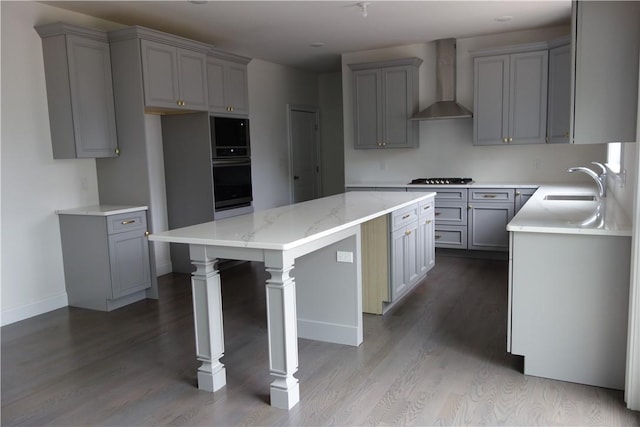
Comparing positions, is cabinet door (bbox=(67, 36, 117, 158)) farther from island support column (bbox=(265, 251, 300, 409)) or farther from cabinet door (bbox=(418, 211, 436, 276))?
cabinet door (bbox=(418, 211, 436, 276))

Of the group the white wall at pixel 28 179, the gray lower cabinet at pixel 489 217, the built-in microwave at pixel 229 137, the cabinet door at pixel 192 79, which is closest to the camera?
the white wall at pixel 28 179

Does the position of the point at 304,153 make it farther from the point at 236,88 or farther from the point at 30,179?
the point at 30,179

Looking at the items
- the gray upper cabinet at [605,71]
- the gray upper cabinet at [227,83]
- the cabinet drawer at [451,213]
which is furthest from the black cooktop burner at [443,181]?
the gray upper cabinet at [605,71]

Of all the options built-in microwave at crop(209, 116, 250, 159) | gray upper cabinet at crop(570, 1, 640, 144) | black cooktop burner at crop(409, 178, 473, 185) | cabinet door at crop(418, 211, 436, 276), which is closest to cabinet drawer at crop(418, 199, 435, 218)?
cabinet door at crop(418, 211, 436, 276)

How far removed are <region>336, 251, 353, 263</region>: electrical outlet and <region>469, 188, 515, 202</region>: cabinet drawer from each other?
282 cm

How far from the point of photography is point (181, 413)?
2482 millimetres

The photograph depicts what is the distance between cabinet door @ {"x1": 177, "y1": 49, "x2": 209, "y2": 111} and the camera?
15.6 ft

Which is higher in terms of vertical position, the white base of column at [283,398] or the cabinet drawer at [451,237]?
the cabinet drawer at [451,237]

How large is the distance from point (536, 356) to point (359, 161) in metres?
4.32

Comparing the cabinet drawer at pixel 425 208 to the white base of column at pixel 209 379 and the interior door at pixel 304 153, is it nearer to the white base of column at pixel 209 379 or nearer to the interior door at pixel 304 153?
the white base of column at pixel 209 379

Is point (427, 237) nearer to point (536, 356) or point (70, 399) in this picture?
point (536, 356)

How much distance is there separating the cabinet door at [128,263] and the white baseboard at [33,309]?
545mm

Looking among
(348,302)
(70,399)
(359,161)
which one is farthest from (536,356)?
(359,161)

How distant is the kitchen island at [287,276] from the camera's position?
2.44 meters
